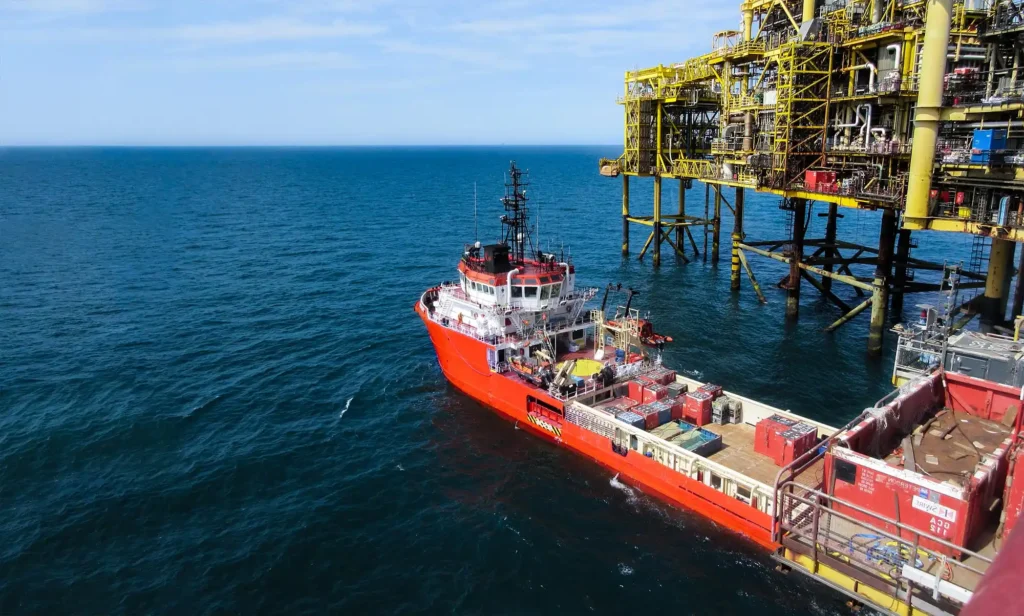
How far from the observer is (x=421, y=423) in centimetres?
3800

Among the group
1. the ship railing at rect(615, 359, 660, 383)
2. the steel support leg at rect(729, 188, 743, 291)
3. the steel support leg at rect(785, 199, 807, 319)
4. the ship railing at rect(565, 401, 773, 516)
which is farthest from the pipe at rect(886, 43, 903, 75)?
the ship railing at rect(565, 401, 773, 516)

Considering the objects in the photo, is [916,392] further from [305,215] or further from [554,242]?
[305,215]

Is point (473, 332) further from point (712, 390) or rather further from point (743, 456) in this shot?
point (743, 456)

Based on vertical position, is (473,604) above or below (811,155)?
below

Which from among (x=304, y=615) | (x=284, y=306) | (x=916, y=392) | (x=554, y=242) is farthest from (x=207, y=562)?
(x=554, y=242)

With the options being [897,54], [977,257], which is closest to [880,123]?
[897,54]

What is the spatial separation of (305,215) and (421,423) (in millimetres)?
80638

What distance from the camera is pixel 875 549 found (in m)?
20.7

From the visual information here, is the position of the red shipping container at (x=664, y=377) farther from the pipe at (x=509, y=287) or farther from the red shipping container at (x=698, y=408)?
the pipe at (x=509, y=287)

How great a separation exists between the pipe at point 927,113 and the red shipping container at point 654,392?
17585 mm

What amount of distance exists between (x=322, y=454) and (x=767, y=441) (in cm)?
2132

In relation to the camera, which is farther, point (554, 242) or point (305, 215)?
point (305, 215)

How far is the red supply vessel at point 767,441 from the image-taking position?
66.4 feet

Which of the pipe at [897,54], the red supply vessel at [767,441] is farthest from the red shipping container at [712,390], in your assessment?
the pipe at [897,54]
